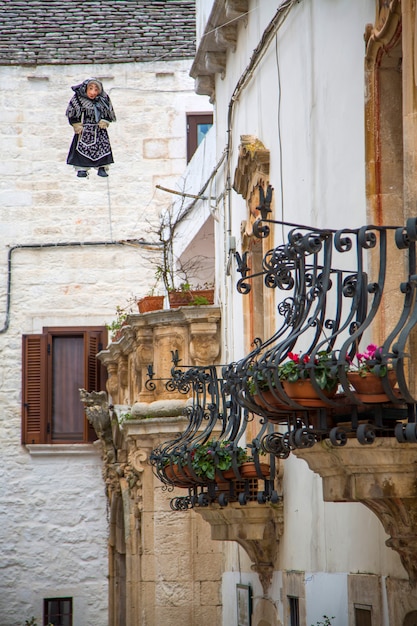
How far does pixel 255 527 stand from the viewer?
35.9 feet

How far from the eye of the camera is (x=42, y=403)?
2053 cm

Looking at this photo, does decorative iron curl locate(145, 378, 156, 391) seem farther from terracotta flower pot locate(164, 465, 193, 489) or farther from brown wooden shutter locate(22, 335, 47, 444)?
brown wooden shutter locate(22, 335, 47, 444)

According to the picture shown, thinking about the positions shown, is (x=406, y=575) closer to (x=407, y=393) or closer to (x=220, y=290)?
(x=407, y=393)

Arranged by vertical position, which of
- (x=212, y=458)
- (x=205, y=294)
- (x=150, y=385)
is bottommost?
(x=212, y=458)

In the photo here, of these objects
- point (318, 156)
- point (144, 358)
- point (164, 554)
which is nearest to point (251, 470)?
point (318, 156)

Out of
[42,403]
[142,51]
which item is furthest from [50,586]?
[142,51]

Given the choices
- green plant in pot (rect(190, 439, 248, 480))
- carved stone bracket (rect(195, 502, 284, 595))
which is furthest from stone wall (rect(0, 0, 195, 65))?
green plant in pot (rect(190, 439, 248, 480))

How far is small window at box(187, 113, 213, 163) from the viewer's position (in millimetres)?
21125

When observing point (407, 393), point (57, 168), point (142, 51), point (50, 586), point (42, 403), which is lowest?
point (50, 586)

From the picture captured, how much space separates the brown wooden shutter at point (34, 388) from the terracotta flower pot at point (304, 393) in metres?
14.4

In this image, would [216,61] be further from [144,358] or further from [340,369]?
[340,369]

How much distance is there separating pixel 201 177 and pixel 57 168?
5.47 metres

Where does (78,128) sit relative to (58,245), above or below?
above

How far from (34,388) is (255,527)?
1022 centimetres
